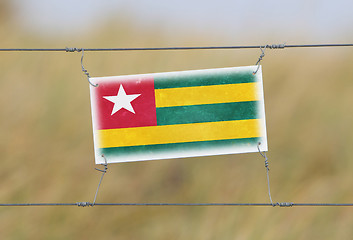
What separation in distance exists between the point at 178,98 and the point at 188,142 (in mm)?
262

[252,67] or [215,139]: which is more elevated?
[252,67]

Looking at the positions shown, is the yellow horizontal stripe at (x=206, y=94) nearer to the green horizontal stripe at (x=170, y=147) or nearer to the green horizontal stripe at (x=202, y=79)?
the green horizontal stripe at (x=202, y=79)

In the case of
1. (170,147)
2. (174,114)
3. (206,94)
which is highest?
(206,94)

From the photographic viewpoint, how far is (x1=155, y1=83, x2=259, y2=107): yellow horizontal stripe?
4.22m

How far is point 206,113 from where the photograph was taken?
4242mm

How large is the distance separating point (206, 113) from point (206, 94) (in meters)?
0.11

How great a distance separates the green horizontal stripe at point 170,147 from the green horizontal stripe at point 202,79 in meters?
0.34

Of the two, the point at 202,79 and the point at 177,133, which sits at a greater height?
the point at 202,79

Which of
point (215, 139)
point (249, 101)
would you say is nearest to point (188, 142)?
point (215, 139)

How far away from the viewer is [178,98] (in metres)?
4.26

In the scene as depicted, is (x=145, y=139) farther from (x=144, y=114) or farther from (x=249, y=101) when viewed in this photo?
(x=249, y=101)

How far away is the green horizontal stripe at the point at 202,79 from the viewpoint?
4.23 metres

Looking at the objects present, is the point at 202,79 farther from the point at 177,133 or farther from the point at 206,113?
the point at 177,133

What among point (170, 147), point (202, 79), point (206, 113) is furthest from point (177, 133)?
point (202, 79)
